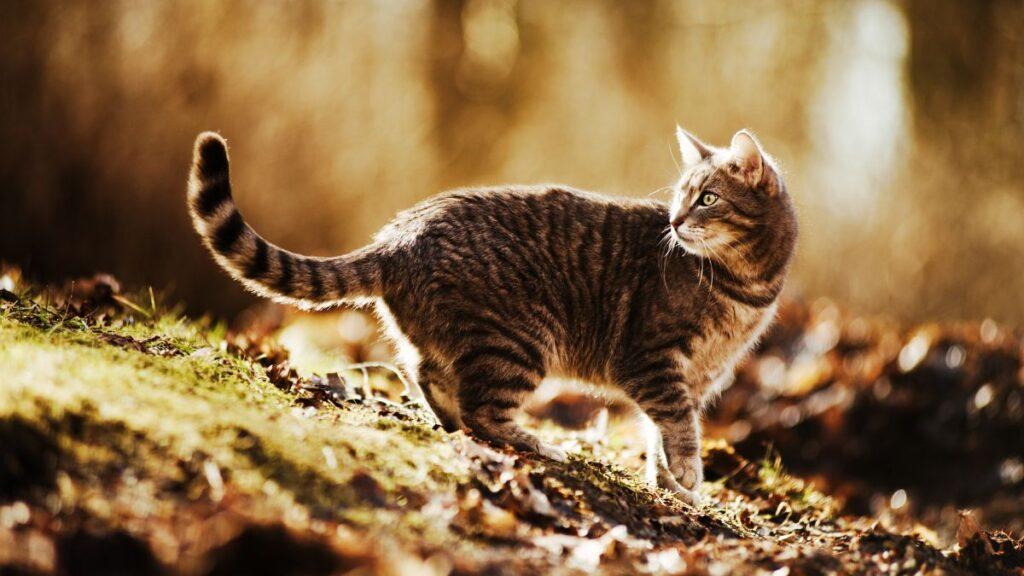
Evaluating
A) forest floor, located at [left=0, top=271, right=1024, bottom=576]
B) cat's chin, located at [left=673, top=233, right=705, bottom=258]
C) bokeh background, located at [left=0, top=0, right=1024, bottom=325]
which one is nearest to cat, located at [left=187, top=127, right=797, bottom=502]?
cat's chin, located at [left=673, top=233, right=705, bottom=258]

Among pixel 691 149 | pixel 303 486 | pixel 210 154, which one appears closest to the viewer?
pixel 303 486

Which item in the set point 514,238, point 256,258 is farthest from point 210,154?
point 514,238

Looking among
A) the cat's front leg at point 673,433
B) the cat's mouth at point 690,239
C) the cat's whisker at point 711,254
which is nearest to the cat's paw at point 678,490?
the cat's front leg at point 673,433

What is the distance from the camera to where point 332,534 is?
2064 mm

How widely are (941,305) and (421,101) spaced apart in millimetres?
6311

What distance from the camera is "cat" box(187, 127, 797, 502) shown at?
132 inches

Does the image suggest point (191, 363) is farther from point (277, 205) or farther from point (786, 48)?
point (786, 48)

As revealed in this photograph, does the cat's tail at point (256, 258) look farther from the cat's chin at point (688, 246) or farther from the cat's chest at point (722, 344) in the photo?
the cat's chest at point (722, 344)

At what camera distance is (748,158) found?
389 cm

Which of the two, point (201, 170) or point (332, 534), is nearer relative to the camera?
point (332, 534)

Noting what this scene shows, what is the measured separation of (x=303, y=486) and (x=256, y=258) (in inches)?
42.4

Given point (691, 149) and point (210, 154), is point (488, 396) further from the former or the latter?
point (691, 149)

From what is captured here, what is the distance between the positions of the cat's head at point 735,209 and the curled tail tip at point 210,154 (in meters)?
1.77

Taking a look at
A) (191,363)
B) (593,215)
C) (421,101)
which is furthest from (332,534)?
(421,101)
